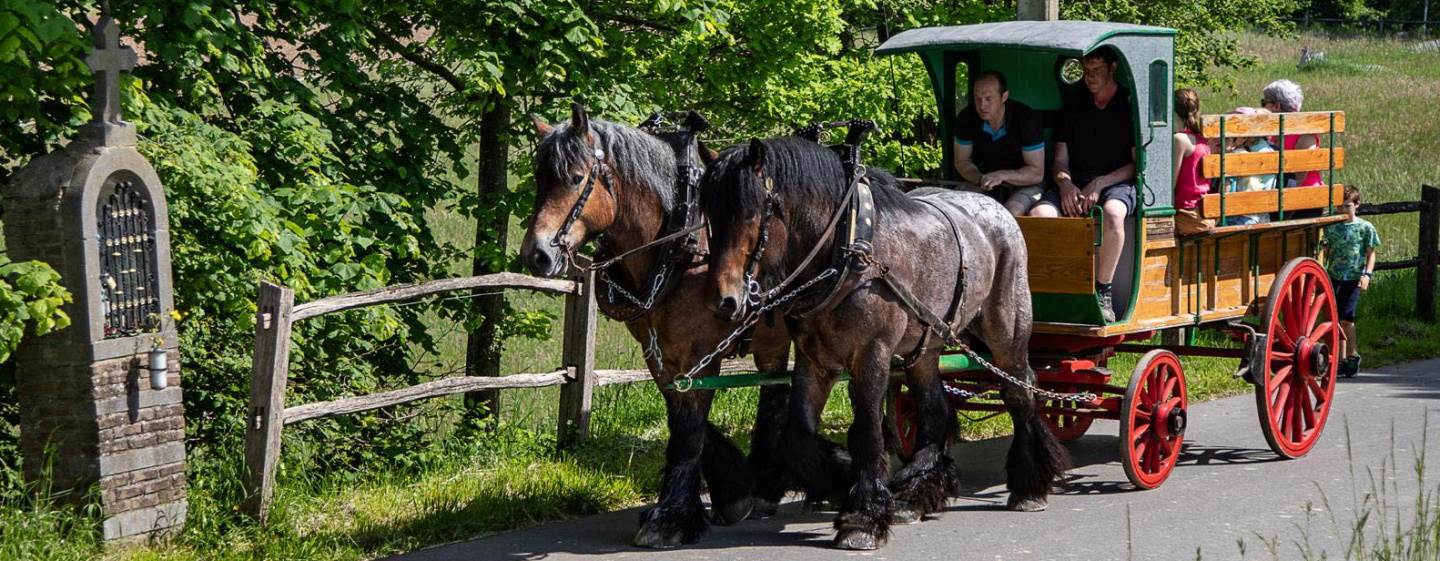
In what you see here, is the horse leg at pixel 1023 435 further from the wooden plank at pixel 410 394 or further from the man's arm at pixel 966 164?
the wooden plank at pixel 410 394

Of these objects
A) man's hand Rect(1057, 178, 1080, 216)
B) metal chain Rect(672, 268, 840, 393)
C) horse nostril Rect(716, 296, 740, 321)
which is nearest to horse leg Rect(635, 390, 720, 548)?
metal chain Rect(672, 268, 840, 393)

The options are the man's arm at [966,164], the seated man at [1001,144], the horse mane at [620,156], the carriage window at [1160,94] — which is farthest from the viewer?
the man's arm at [966,164]

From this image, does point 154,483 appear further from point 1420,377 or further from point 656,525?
point 1420,377

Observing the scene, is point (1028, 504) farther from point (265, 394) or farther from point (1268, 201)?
point (265, 394)

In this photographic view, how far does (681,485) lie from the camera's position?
22.8 feet

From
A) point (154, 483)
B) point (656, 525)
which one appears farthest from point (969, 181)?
point (154, 483)

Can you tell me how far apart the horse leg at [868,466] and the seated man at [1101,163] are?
5.58 ft

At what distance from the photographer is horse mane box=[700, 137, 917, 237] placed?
21.4ft

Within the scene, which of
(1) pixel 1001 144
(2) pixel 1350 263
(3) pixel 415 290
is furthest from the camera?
(2) pixel 1350 263

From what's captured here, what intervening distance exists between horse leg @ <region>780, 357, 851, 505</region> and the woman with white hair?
375 cm

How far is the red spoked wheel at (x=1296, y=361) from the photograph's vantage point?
8805 mm

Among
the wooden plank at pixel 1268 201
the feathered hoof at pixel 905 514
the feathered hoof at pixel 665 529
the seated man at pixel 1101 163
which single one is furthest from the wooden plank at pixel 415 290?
the wooden plank at pixel 1268 201

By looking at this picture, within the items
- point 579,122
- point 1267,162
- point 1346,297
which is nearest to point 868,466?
point 579,122

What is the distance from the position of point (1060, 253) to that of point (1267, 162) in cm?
159
